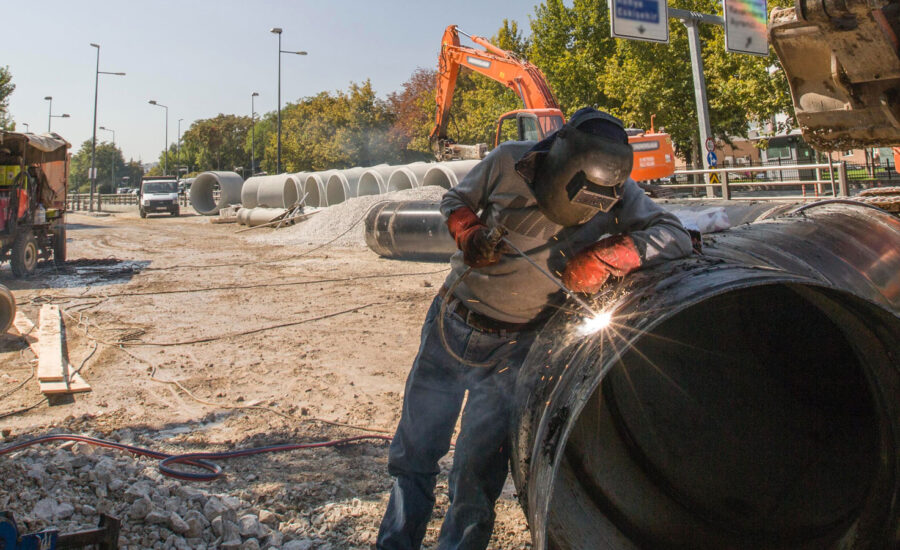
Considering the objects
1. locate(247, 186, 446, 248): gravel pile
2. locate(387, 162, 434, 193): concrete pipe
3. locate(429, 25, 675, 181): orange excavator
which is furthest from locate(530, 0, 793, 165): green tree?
locate(247, 186, 446, 248): gravel pile

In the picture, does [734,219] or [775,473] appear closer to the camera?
[775,473]

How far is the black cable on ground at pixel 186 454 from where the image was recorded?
12.1 feet

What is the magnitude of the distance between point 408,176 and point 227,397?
16.1 meters

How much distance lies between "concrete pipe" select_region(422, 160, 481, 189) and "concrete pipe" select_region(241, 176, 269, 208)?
11.7 meters

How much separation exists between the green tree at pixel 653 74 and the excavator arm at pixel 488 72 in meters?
8.22

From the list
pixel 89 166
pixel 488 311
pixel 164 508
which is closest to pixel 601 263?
pixel 488 311

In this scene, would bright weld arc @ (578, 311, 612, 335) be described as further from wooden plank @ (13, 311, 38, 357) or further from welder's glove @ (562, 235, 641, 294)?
wooden plank @ (13, 311, 38, 357)

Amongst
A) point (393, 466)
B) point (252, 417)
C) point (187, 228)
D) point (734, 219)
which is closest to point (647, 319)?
point (393, 466)

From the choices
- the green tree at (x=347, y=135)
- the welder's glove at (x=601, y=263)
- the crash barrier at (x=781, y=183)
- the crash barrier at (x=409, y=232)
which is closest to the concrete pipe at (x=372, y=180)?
the crash barrier at (x=781, y=183)

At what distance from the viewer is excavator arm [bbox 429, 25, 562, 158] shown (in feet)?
53.0

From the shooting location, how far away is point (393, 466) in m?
2.85

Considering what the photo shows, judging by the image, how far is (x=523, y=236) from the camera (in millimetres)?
2752

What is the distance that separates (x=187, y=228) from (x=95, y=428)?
70.2 feet

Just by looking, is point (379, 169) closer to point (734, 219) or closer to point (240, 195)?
point (240, 195)
